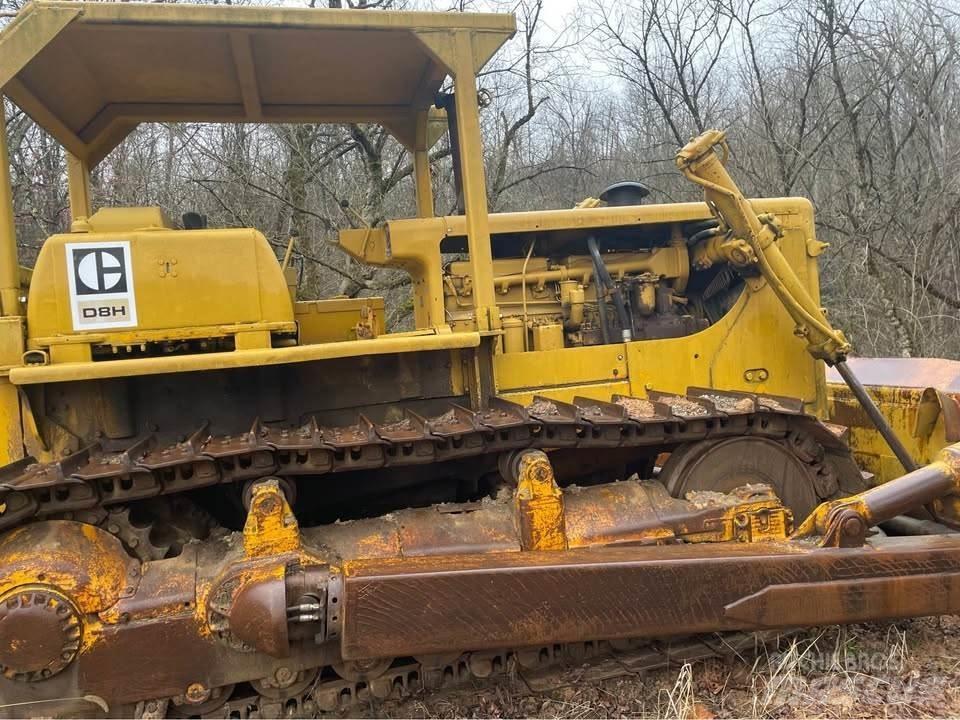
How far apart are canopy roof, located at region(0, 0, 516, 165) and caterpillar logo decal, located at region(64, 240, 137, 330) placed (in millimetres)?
814

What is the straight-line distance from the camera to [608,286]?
409cm

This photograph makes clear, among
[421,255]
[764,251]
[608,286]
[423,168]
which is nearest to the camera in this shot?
[764,251]

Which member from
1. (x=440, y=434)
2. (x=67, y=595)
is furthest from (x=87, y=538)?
(x=440, y=434)

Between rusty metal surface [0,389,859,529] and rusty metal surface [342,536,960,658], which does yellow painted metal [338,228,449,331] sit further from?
rusty metal surface [342,536,960,658]

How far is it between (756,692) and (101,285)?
3344mm

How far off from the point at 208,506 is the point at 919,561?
3314 mm

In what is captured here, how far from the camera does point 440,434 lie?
285 centimetres

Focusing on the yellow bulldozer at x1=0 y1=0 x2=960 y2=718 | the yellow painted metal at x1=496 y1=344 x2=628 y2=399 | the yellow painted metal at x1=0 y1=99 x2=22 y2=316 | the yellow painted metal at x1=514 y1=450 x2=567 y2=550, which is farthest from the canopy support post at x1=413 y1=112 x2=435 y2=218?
the yellow painted metal at x1=0 y1=99 x2=22 y2=316

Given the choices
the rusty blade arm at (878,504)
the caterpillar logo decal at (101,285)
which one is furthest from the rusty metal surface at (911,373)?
the caterpillar logo decal at (101,285)

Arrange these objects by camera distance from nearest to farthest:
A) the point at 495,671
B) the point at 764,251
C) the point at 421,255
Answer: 1. the point at 495,671
2. the point at 764,251
3. the point at 421,255

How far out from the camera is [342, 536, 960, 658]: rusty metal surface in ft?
8.55

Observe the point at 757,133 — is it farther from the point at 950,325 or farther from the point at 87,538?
the point at 87,538

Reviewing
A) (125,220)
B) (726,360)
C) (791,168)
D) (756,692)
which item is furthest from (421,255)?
(791,168)

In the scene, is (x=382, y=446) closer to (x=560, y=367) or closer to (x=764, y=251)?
(x=560, y=367)
